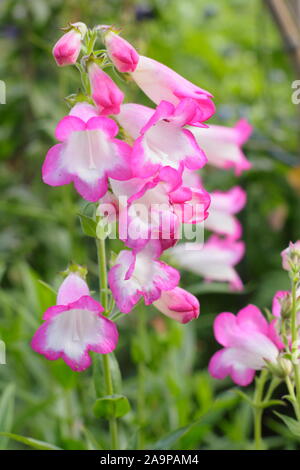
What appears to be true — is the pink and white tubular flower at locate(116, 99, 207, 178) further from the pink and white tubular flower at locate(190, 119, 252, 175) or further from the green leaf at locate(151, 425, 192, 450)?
the pink and white tubular flower at locate(190, 119, 252, 175)

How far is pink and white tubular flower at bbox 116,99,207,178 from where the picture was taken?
24.0 inches

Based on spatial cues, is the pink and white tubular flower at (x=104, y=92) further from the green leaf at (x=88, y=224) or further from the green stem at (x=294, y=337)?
the green stem at (x=294, y=337)

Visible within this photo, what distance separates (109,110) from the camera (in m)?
0.66

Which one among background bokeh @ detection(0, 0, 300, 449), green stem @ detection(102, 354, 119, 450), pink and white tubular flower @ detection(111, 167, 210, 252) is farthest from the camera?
background bokeh @ detection(0, 0, 300, 449)

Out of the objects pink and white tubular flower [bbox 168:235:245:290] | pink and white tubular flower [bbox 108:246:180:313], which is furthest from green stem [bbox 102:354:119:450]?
pink and white tubular flower [bbox 168:235:245:290]

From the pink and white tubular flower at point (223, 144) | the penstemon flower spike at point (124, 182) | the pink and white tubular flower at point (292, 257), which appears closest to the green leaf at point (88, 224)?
the penstemon flower spike at point (124, 182)

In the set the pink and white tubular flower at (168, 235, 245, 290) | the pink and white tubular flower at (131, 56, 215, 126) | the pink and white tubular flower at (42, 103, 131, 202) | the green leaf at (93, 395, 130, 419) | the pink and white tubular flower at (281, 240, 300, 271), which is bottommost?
the green leaf at (93, 395, 130, 419)

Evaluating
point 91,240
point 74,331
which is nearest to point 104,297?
point 74,331

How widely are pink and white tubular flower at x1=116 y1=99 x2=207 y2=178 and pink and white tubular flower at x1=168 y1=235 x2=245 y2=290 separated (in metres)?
0.55

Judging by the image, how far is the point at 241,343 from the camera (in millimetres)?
757

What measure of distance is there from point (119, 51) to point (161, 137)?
97 millimetres

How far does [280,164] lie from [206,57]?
91 centimetres

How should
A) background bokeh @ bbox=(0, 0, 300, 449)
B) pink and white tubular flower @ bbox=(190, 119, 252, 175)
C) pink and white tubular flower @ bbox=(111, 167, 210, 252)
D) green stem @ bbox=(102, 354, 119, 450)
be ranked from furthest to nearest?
background bokeh @ bbox=(0, 0, 300, 449), pink and white tubular flower @ bbox=(190, 119, 252, 175), green stem @ bbox=(102, 354, 119, 450), pink and white tubular flower @ bbox=(111, 167, 210, 252)
